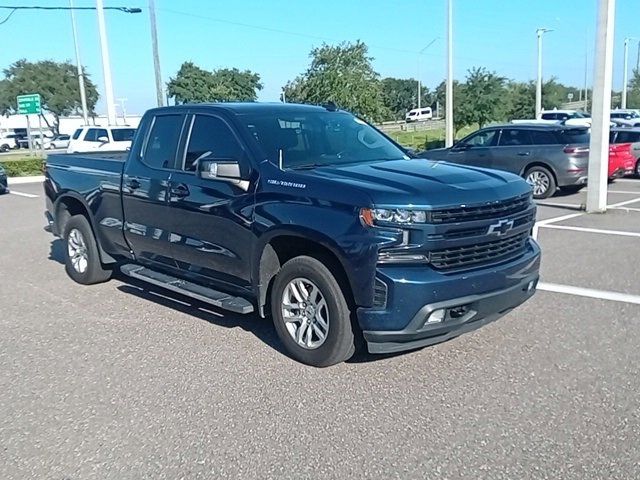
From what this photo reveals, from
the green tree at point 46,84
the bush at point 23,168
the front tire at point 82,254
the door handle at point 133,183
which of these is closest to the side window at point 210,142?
the door handle at point 133,183

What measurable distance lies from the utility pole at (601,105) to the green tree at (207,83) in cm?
6406

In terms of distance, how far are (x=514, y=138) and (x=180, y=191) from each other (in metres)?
11.2

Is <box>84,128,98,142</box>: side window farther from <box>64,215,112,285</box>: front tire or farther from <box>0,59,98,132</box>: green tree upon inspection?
<box>0,59,98,132</box>: green tree

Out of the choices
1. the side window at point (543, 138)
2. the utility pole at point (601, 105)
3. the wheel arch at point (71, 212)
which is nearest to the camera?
the wheel arch at point (71, 212)

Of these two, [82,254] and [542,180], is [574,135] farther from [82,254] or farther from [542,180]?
[82,254]

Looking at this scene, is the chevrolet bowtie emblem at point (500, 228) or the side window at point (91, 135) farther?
the side window at point (91, 135)

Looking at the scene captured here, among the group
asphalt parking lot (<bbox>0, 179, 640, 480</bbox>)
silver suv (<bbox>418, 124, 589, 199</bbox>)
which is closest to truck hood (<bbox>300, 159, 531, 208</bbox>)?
asphalt parking lot (<bbox>0, 179, 640, 480</bbox>)

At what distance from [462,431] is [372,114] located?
1184 inches

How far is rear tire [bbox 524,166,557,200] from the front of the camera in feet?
46.7

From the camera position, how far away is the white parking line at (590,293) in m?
6.16

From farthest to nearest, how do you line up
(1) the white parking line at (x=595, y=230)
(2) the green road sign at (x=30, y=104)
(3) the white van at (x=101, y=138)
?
1. (2) the green road sign at (x=30, y=104)
2. (3) the white van at (x=101, y=138)
3. (1) the white parking line at (x=595, y=230)

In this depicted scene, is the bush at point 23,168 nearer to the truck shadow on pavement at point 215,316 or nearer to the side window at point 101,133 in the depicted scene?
the side window at point 101,133

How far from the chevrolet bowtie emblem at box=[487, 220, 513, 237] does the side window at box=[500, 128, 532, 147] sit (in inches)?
429

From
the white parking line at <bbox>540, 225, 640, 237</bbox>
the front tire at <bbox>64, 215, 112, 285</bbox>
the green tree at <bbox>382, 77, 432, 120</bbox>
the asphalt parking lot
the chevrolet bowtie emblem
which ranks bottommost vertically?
the white parking line at <bbox>540, 225, 640, 237</bbox>
